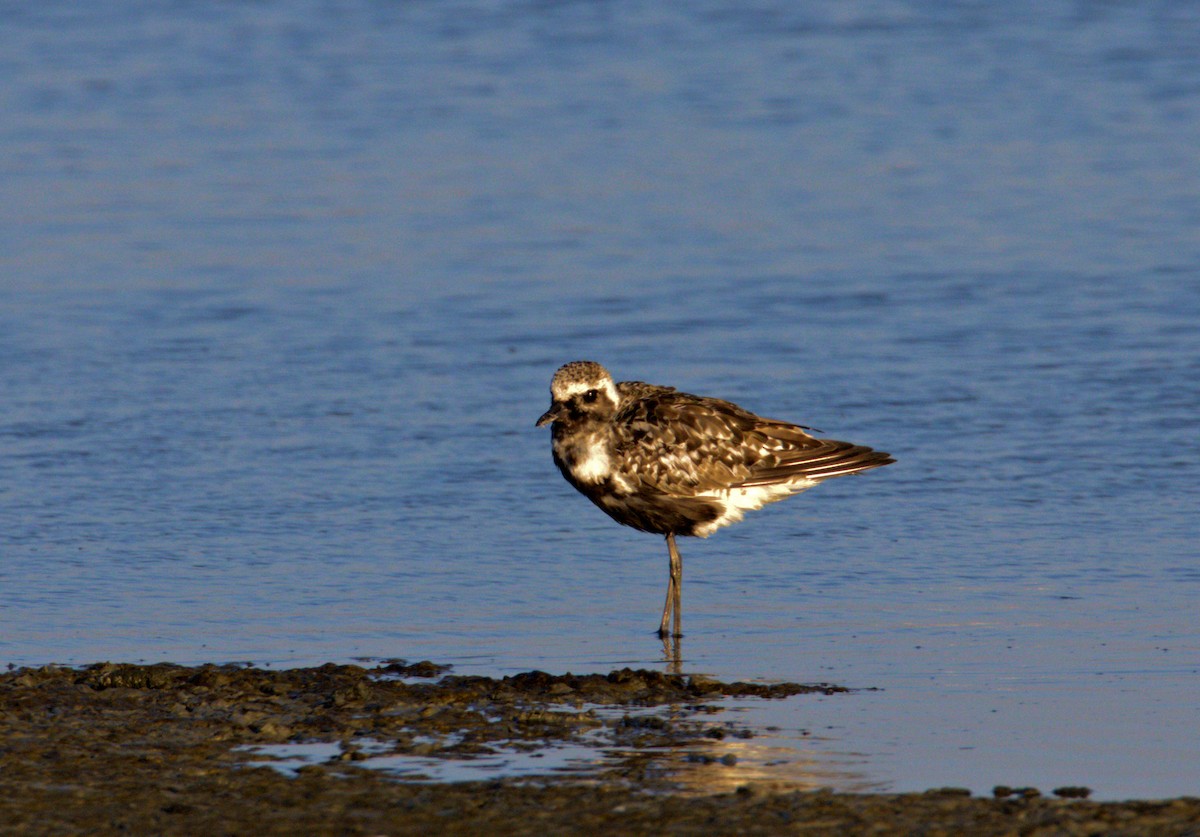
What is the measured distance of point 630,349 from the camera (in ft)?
54.6

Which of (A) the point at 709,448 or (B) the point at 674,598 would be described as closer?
(B) the point at 674,598

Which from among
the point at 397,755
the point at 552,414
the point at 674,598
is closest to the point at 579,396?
the point at 552,414

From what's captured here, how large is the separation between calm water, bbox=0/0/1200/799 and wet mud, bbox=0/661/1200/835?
43cm

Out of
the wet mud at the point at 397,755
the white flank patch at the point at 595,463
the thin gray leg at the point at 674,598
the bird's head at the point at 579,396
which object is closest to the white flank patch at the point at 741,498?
the thin gray leg at the point at 674,598

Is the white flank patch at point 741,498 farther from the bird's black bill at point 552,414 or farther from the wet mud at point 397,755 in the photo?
the wet mud at point 397,755

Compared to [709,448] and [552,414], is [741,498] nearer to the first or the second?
[709,448]

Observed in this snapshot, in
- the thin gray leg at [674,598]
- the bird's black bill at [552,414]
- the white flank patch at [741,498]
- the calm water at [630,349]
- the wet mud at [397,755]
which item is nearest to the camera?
the wet mud at [397,755]

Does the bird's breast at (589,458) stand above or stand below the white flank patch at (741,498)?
above

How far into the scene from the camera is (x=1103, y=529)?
40.1 feet

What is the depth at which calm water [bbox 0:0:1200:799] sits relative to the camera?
33.4 feet

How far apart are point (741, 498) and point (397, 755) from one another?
3.85 m

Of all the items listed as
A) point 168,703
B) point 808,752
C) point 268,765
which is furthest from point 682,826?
point 168,703

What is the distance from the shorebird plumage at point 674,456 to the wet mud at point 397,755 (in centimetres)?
185

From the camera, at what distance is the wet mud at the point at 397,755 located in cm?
725
